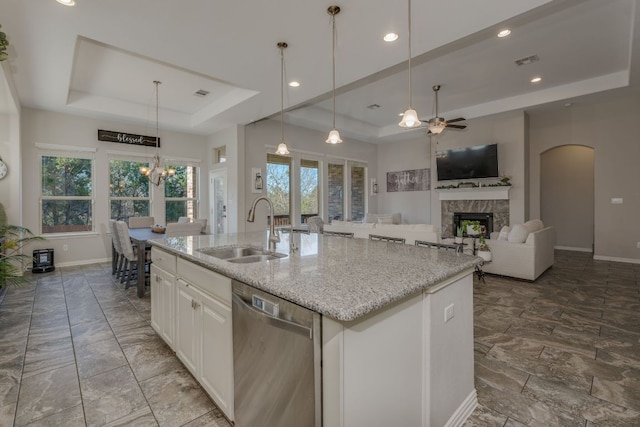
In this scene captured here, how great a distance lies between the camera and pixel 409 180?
8789mm

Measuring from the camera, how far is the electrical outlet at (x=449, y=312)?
1533 millimetres

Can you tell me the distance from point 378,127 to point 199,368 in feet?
25.5

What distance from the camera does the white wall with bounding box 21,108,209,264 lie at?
17.6 ft

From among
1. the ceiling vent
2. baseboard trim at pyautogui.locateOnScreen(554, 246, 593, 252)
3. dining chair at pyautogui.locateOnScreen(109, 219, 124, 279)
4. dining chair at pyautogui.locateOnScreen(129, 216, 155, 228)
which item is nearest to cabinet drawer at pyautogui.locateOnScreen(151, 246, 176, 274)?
dining chair at pyautogui.locateOnScreen(109, 219, 124, 279)

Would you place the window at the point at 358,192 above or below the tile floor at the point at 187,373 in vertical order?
above

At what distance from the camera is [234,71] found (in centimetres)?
395

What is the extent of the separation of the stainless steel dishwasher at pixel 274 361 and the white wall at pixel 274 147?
524cm

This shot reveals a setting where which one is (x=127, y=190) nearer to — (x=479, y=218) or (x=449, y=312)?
(x=449, y=312)

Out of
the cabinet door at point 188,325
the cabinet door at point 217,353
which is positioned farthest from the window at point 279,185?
the cabinet door at point 217,353

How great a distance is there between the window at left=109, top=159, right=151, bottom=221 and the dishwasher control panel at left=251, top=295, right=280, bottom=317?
638 centimetres

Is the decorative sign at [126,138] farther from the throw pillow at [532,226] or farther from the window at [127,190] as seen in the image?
the throw pillow at [532,226]

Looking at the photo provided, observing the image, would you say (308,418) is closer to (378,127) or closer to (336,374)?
(336,374)

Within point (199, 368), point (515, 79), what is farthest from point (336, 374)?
point (515, 79)

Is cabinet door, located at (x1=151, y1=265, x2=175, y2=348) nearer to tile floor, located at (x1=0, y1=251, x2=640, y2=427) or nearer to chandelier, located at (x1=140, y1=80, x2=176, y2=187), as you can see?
tile floor, located at (x1=0, y1=251, x2=640, y2=427)
